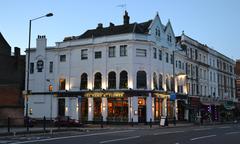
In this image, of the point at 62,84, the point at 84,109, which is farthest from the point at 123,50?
the point at 62,84

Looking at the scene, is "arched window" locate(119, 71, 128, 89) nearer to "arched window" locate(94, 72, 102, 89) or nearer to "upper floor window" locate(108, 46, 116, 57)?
"upper floor window" locate(108, 46, 116, 57)

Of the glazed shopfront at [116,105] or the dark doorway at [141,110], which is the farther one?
the dark doorway at [141,110]

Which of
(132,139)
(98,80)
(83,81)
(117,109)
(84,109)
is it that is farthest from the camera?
(83,81)

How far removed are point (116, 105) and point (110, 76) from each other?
413 centimetres

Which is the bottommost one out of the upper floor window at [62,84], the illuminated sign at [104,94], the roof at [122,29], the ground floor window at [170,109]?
the ground floor window at [170,109]

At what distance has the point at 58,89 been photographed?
177ft

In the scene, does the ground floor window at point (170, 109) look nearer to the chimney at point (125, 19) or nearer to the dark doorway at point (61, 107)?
the chimney at point (125, 19)

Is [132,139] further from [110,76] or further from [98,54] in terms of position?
[98,54]

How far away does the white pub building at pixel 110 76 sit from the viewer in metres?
48.4

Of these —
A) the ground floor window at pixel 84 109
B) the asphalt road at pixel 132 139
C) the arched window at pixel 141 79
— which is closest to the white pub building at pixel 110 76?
the arched window at pixel 141 79

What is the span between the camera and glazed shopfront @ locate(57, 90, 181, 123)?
47.7 metres

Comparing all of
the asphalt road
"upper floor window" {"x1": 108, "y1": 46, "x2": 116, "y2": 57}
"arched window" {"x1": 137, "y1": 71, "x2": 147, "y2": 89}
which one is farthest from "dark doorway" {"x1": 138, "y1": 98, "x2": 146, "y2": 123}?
the asphalt road

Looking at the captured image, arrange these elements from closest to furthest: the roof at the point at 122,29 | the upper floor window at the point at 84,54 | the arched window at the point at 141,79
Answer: the arched window at the point at 141,79 → the roof at the point at 122,29 → the upper floor window at the point at 84,54

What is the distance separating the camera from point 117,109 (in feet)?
161
